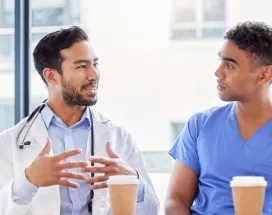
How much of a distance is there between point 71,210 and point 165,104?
3.40 feet

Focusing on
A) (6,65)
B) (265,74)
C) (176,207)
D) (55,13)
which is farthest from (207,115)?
(6,65)

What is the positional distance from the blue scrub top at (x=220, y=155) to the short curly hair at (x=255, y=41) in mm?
224

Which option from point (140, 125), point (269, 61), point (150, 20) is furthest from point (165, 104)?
point (269, 61)

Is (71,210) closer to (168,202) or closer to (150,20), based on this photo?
(168,202)

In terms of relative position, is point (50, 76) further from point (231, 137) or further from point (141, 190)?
point (231, 137)

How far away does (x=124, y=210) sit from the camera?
5.08ft

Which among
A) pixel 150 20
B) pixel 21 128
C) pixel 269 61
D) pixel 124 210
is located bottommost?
pixel 124 210

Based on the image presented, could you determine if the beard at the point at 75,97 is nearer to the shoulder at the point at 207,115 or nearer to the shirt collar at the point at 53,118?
the shirt collar at the point at 53,118

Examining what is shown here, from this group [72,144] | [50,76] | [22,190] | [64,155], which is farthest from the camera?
[50,76]

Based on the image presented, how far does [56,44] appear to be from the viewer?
233 cm

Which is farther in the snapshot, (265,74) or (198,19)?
(198,19)

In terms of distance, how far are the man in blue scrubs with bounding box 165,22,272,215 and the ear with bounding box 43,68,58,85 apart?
0.63 m

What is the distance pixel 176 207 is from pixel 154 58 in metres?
1.07

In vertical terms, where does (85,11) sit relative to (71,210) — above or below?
above
